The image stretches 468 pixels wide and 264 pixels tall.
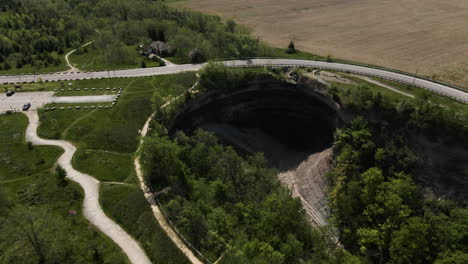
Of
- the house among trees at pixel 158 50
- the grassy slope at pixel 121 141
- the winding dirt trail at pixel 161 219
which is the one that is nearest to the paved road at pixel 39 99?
the grassy slope at pixel 121 141

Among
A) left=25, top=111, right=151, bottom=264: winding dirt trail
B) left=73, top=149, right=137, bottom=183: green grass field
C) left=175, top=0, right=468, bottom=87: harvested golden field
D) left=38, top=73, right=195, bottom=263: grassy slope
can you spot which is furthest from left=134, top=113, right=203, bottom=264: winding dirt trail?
left=175, top=0, right=468, bottom=87: harvested golden field

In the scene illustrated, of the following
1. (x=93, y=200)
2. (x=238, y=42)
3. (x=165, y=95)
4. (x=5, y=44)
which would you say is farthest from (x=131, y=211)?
(x=5, y=44)

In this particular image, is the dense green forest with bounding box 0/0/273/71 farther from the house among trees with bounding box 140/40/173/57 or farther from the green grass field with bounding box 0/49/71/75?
the house among trees with bounding box 140/40/173/57

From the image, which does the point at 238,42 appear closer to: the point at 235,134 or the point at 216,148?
the point at 235,134

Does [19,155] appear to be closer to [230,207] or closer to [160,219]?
[160,219]

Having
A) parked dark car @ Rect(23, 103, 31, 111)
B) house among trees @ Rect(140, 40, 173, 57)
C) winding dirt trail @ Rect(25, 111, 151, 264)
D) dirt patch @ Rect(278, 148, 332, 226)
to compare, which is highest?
house among trees @ Rect(140, 40, 173, 57)

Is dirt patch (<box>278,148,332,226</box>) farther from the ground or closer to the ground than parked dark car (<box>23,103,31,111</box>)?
closer to the ground

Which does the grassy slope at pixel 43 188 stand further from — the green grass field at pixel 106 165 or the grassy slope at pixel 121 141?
the green grass field at pixel 106 165
